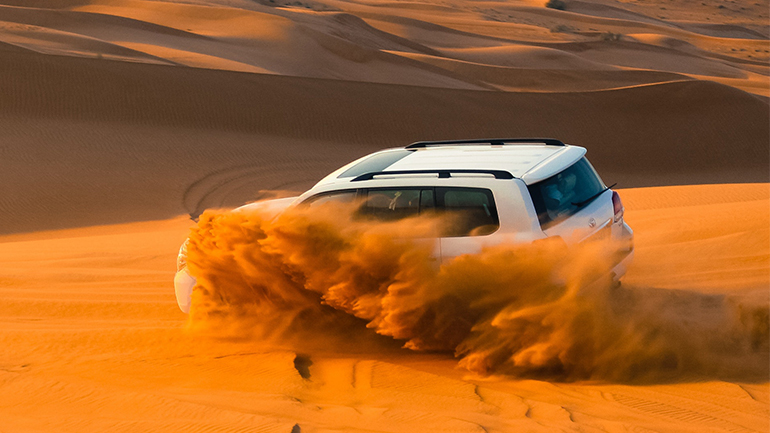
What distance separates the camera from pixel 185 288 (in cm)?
629

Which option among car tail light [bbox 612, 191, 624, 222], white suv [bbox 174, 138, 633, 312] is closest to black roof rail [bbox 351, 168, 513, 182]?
white suv [bbox 174, 138, 633, 312]

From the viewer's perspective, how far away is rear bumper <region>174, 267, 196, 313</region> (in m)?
6.27

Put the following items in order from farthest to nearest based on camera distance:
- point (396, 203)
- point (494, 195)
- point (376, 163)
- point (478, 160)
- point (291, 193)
A: 1. point (291, 193)
2. point (376, 163)
3. point (478, 160)
4. point (396, 203)
5. point (494, 195)

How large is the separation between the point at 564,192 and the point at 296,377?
2.42m

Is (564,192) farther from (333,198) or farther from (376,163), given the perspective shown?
(333,198)

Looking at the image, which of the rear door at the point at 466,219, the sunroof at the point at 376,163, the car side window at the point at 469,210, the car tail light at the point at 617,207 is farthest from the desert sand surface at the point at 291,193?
the sunroof at the point at 376,163

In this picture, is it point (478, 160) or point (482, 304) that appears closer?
point (482, 304)

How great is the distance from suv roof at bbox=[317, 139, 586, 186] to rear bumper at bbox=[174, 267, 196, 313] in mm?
1515

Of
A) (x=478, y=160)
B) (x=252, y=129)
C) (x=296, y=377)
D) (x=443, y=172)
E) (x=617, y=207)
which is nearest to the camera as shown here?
(x=296, y=377)

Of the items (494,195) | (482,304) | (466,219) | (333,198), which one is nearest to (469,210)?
(466,219)

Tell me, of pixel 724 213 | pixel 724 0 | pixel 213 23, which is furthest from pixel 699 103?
pixel 724 0

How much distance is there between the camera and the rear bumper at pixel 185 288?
6273 mm

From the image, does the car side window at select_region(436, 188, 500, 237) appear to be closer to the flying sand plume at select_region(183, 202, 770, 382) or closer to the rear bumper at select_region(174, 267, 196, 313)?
the flying sand plume at select_region(183, 202, 770, 382)

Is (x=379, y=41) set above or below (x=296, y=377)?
above
